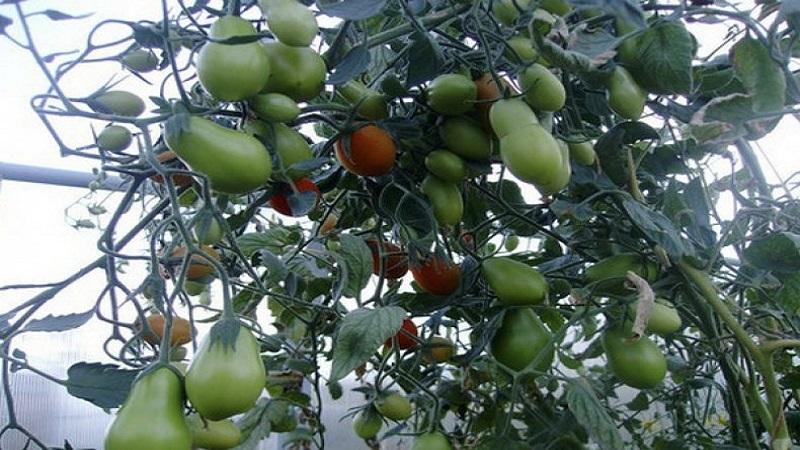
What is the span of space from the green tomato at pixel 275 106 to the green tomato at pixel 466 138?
13cm

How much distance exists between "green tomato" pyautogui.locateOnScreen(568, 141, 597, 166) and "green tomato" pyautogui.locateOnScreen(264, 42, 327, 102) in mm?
198

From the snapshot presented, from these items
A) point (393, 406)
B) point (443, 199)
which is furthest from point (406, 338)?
point (443, 199)

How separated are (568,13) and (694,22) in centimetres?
13

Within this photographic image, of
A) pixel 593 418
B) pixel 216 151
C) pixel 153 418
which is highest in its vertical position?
pixel 216 151

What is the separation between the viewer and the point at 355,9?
421 mm

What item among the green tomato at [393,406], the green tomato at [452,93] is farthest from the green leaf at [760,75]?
the green tomato at [393,406]

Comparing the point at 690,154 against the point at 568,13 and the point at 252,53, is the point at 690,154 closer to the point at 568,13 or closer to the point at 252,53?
the point at 568,13

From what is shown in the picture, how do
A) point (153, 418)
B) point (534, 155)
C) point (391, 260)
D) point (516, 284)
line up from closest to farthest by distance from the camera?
point (153, 418)
point (534, 155)
point (516, 284)
point (391, 260)

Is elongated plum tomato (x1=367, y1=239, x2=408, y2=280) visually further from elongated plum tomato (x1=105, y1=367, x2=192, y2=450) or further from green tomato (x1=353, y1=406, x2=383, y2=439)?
elongated plum tomato (x1=105, y1=367, x2=192, y2=450)

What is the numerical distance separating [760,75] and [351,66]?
266 mm

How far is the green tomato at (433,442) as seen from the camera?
21.6 inches

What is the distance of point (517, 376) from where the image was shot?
503 mm

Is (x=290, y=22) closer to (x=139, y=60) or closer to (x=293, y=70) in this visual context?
(x=293, y=70)

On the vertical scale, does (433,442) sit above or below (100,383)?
below
